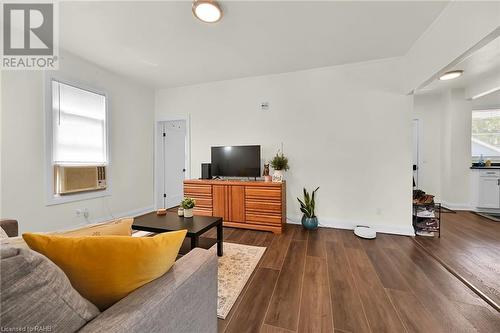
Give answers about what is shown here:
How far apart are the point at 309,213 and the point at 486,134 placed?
15.1 ft

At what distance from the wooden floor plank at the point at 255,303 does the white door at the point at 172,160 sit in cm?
317

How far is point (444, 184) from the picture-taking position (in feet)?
14.3

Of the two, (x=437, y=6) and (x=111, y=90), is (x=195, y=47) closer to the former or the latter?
(x=111, y=90)

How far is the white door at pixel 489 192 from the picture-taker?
3908 millimetres

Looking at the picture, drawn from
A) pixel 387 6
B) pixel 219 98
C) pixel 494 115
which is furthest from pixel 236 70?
pixel 494 115

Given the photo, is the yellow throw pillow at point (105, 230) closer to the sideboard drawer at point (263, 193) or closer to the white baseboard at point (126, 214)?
the sideboard drawer at point (263, 193)

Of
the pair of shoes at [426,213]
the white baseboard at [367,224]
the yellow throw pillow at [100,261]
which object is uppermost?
the yellow throw pillow at [100,261]

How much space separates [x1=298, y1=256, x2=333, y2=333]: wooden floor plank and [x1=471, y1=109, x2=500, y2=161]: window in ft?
16.6

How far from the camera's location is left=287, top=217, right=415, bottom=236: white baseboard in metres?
2.96

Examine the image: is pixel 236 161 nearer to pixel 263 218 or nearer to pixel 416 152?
pixel 263 218

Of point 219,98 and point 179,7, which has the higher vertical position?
point 179,7

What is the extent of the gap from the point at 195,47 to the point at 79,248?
2833 mm

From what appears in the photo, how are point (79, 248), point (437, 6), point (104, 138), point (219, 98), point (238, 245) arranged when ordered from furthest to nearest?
1. point (219, 98)
2. point (104, 138)
3. point (238, 245)
4. point (437, 6)
5. point (79, 248)

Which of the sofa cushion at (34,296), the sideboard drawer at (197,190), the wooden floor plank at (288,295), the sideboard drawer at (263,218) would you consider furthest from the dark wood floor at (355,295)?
the sideboard drawer at (197,190)
